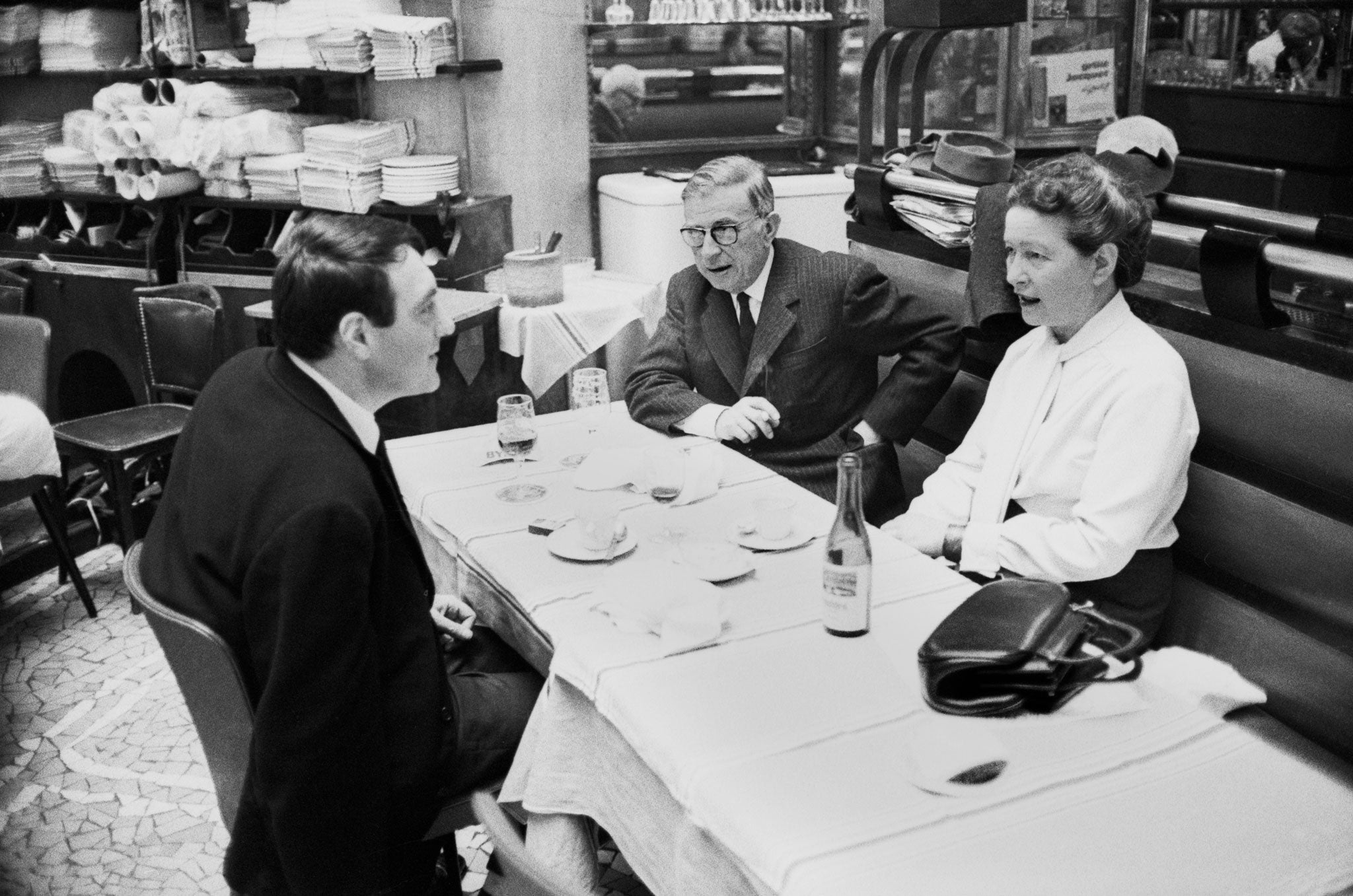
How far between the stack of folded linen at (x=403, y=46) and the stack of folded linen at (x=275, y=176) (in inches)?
22.5

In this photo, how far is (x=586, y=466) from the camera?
2.65m

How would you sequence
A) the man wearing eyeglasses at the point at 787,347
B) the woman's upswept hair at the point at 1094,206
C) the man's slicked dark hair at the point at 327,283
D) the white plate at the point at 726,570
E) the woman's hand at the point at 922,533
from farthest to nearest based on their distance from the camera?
the man wearing eyeglasses at the point at 787,347 → the woman's hand at the point at 922,533 → the woman's upswept hair at the point at 1094,206 → the white plate at the point at 726,570 → the man's slicked dark hair at the point at 327,283

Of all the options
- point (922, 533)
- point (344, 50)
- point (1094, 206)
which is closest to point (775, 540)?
point (922, 533)

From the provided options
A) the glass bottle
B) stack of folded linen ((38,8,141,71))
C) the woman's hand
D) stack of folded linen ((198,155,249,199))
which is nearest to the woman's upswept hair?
the woman's hand

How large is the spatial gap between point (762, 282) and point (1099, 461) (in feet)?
3.93

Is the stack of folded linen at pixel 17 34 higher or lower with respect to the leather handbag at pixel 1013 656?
higher

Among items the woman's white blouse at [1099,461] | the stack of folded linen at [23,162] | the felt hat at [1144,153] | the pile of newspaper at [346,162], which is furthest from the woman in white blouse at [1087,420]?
the stack of folded linen at [23,162]

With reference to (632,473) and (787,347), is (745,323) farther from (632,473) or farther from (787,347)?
(632,473)

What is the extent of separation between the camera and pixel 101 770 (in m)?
3.40

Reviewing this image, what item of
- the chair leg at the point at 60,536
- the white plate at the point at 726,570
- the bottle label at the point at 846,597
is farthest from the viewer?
the chair leg at the point at 60,536

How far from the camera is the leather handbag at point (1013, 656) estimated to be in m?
1.68

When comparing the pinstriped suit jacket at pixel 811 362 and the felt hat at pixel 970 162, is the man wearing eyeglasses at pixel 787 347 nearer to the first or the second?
the pinstriped suit jacket at pixel 811 362

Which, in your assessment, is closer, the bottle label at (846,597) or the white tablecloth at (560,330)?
the bottle label at (846,597)

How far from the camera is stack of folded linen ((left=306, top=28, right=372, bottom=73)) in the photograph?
5.14 metres
